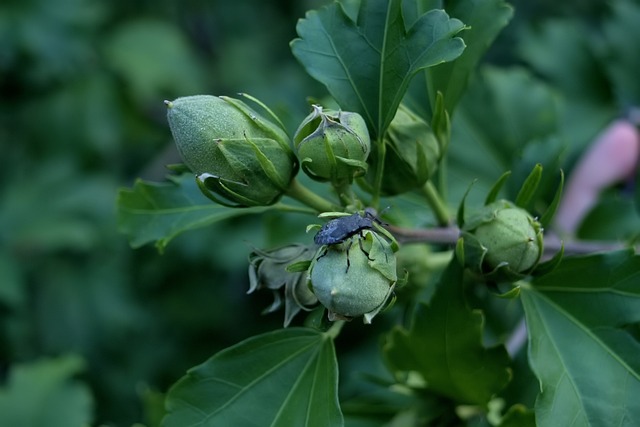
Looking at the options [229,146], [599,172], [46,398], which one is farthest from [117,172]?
[229,146]

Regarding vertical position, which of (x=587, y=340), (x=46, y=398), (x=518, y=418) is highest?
(x=587, y=340)

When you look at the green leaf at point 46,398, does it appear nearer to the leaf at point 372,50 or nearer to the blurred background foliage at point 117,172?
the blurred background foliage at point 117,172

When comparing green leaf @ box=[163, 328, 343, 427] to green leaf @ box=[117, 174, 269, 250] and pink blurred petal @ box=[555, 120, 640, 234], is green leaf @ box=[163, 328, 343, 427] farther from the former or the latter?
pink blurred petal @ box=[555, 120, 640, 234]

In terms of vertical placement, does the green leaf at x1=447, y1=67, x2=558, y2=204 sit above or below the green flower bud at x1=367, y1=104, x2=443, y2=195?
below

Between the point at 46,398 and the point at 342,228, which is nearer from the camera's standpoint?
the point at 342,228

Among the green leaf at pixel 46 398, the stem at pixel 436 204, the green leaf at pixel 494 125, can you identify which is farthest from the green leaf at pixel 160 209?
the green leaf at pixel 494 125

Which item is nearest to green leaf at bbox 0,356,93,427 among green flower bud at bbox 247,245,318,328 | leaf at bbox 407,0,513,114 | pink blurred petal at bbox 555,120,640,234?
green flower bud at bbox 247,245,318,328

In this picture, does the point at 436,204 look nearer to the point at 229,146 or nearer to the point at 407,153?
the point at 407,153
